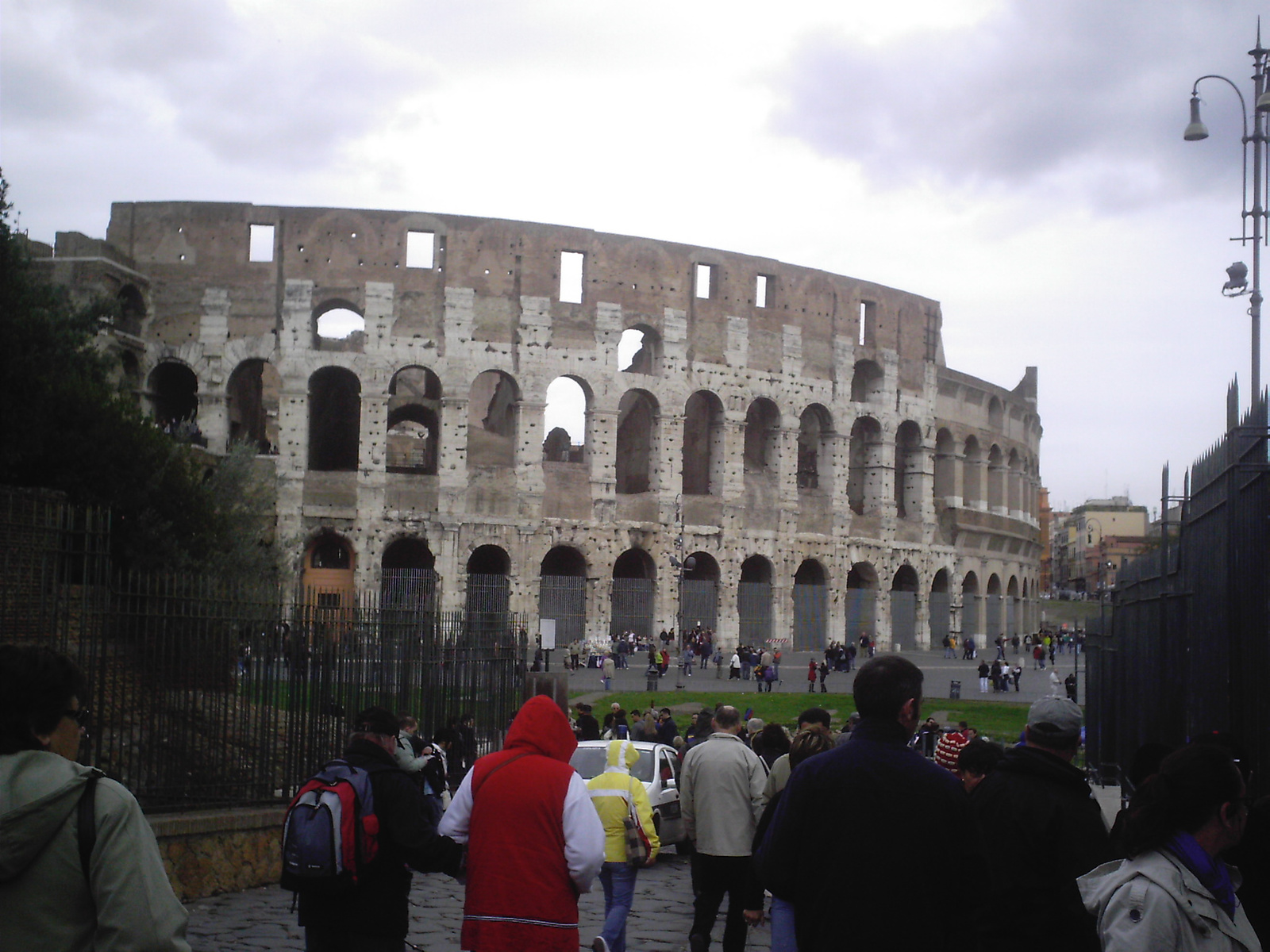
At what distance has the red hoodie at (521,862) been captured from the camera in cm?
383

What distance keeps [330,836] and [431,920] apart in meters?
4.51

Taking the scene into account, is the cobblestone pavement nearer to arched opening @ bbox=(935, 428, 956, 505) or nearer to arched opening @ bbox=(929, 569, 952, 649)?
arched opening @ bbox=(929, 569, 952, 649)

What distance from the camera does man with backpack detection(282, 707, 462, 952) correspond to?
12.8ft

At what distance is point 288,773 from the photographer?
30.9ft

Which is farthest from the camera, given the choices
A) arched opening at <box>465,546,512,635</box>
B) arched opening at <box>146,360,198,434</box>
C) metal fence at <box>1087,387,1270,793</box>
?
arched opening at <box>146,360,198,434</box>

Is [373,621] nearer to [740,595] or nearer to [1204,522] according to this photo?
[1204,522]

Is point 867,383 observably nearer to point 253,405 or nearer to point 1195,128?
point 253,405

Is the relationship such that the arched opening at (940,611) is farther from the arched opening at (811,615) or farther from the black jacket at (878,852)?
the black jacket at (878,852)

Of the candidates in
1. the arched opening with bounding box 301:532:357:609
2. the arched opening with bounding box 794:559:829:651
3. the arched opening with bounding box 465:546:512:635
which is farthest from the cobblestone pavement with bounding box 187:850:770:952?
the arched opening with bounding box 794:559:829:651

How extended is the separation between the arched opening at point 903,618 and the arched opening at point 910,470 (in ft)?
6.44

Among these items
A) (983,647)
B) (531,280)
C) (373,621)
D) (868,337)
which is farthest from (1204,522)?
(983,647)

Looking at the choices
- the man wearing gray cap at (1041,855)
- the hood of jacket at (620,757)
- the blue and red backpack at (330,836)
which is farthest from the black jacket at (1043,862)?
the hood of jacket at (620,757)

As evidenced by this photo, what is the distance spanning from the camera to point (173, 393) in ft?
110

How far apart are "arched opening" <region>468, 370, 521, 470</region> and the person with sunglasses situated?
30.3m
